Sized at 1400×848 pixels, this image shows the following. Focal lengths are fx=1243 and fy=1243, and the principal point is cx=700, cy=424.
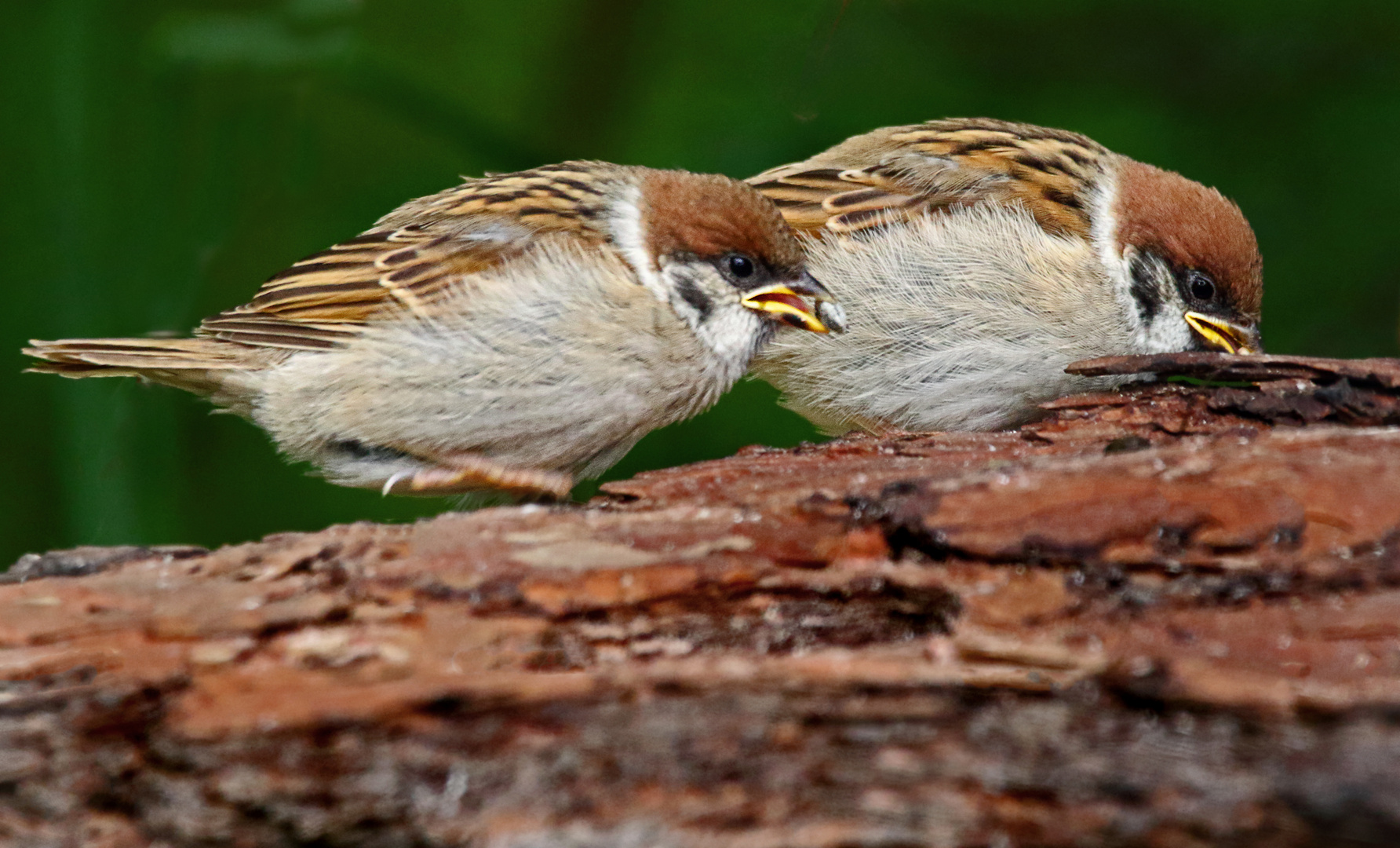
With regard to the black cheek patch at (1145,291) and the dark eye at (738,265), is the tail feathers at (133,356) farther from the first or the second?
the black cheek patch at (1145,291)

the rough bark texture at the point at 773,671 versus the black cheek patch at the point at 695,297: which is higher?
the black cheek patch at the point at 695,297

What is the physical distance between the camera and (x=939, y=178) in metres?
3.70

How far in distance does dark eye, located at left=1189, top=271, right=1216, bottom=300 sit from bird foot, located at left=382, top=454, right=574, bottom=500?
1.81 m

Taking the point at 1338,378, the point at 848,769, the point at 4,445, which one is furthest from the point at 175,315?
the point at 1338,378

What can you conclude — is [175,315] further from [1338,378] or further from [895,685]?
[1338,378]

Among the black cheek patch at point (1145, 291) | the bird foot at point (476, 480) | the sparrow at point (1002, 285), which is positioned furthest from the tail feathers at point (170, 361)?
the black cheek patch at point (1145, 291)

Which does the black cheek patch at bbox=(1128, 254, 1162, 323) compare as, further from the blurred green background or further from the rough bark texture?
the rough bark texture

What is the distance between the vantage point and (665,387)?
123 inches

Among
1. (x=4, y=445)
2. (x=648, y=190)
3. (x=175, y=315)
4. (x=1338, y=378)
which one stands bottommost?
(x=4, y=445)

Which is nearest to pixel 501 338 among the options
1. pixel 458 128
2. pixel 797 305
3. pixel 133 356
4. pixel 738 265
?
pixel 738 265

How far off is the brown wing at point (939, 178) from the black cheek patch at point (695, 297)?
0.53m

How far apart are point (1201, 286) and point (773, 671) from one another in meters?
2.22

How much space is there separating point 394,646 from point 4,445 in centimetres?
266

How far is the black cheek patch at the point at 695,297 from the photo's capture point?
10.7 ft
